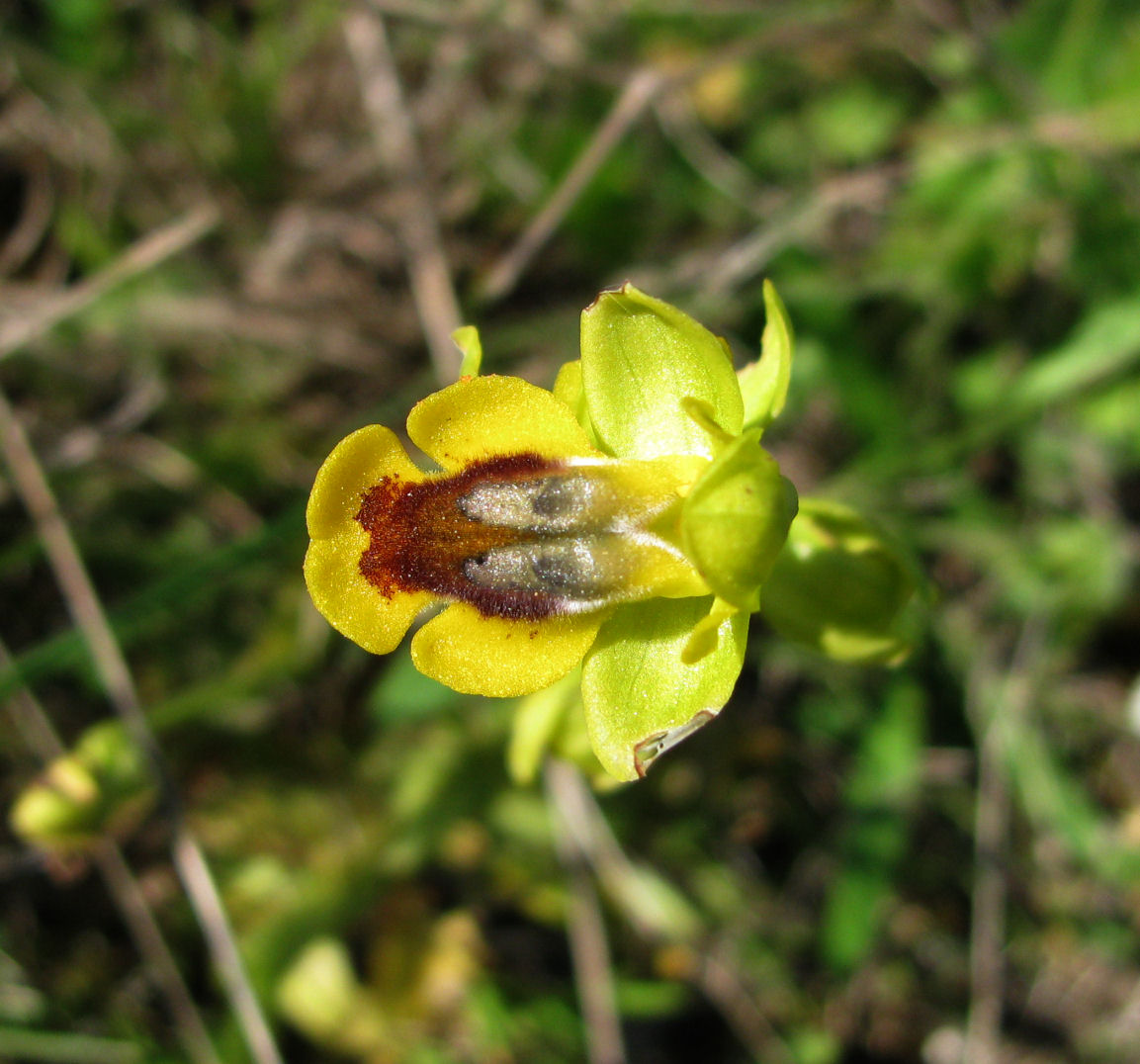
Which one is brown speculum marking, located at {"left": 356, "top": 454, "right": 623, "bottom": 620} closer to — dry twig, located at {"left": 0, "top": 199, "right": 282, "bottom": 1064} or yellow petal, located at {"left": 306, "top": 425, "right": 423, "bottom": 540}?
yellow petal, located at {"left": 306, "top": 425, "right": 423, "bottom": 540}

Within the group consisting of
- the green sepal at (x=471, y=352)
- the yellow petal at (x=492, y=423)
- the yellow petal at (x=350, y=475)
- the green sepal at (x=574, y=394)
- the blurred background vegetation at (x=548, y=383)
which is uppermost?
the blurred background vegetation at (x=548, y=383)

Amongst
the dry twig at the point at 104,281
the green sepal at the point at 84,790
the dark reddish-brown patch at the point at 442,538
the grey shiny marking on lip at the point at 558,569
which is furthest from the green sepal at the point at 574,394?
the dry twig at the point at 104,281

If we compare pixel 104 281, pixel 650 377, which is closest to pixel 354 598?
pixel 650 377

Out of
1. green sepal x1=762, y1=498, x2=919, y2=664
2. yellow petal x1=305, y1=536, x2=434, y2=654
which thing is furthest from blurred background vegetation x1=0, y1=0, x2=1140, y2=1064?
yellow petal x1=305, y1=536, x2=434, y2=654

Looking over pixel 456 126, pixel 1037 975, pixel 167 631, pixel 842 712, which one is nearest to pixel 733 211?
pixel 456 126

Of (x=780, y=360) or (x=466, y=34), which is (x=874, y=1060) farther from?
(x=466, y=34)

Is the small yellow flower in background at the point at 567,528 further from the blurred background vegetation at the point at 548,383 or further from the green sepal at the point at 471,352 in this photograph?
the blurred background vegetation at the point at 548,383
